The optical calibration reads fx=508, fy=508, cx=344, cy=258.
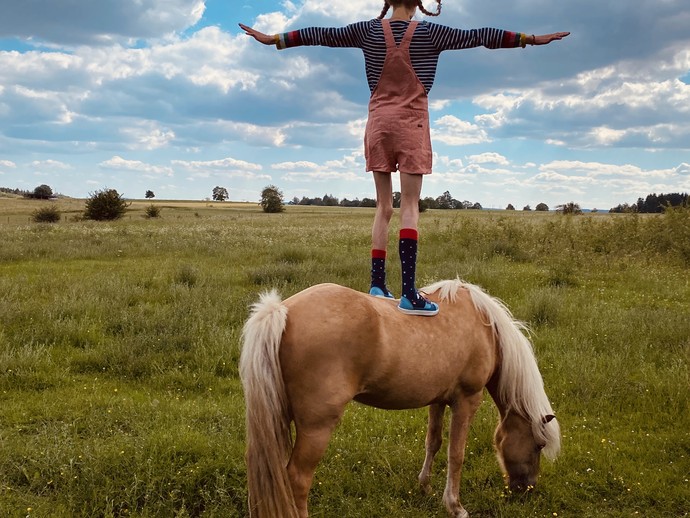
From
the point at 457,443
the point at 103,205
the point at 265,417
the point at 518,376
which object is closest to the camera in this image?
the point at 265,417

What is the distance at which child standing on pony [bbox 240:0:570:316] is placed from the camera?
3.90m

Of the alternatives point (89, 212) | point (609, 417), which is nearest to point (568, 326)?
point (609, 417)

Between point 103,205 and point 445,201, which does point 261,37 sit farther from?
point 445,201

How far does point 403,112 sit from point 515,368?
2.16 m

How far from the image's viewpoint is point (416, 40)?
3908mm

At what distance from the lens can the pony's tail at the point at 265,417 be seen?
2.94m

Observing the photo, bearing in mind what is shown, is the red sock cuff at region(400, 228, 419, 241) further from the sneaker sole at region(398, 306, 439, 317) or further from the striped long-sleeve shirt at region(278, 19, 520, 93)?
the striped long-sleeve shirt at region(278, 19, 520, 93)

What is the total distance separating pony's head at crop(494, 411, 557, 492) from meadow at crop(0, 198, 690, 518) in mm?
165

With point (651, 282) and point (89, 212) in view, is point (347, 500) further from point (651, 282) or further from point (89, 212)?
point (89, 212)

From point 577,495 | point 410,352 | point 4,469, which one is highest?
point 410,352

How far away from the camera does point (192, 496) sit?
4.01m

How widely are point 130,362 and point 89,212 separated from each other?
114 ft

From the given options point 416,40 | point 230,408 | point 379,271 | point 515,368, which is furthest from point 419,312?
point 230,408

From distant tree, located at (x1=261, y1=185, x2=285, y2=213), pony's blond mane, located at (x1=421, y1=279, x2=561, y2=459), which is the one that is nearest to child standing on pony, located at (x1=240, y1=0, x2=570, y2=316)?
pony's blond mane, located at (x1=421, y1=279, x2=561, y2=459)
